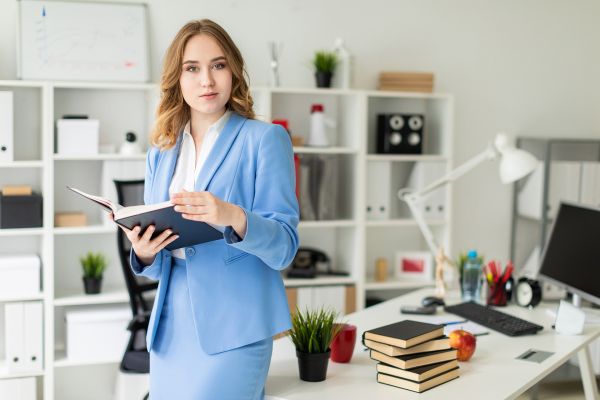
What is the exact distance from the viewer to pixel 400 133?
4.28m

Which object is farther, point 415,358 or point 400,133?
point 400,133

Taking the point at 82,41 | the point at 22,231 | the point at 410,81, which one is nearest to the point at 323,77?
the point at 410,81

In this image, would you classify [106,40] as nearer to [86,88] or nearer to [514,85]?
[86,88]

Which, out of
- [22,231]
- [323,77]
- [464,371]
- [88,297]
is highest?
Result: [323,77]

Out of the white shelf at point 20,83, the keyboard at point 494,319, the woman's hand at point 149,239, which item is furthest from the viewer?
the white shelf at point 20,83

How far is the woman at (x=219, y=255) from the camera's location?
1768 millimetres

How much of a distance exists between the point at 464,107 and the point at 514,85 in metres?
0.38

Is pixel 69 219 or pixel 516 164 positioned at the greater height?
pixel 516 164

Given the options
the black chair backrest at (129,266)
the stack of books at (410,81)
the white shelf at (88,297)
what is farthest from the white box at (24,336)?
the stack of books at (410,81)

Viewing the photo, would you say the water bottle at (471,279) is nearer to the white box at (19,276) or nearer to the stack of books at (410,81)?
the stack of books at (410,81)

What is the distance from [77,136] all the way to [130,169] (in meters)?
0.30

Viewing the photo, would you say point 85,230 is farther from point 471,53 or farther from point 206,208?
point 471,53

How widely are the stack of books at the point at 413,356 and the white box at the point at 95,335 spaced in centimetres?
200

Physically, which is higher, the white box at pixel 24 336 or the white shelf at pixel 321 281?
the white shelf at pixel 321 281
